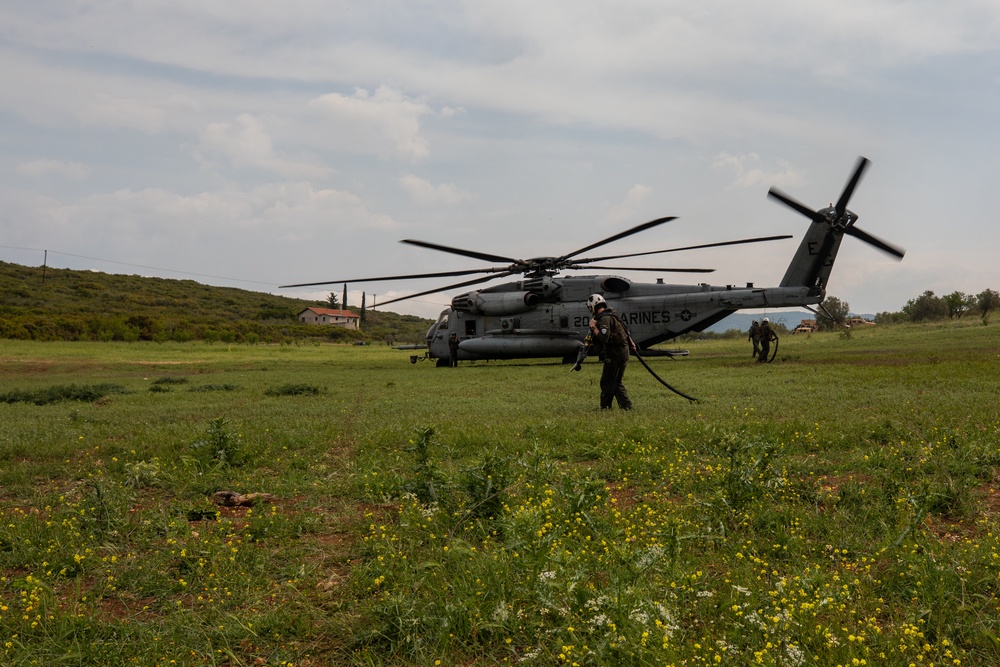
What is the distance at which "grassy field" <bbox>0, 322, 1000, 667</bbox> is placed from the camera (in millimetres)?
3801

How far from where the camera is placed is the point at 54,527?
5879mm

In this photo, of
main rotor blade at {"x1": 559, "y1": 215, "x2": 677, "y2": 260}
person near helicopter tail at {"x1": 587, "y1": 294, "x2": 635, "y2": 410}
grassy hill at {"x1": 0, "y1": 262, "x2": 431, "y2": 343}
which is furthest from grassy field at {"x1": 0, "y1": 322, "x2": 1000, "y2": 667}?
grassy hill at {"x1": 0, "y1": 262, "x2": 431, "y2": 343}

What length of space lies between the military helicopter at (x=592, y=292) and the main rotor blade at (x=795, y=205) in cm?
4

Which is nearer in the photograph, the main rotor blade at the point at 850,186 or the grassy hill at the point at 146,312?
the main rotor blade at the point at 850,186

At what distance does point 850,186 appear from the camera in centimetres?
2297

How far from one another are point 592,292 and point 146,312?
7843cm

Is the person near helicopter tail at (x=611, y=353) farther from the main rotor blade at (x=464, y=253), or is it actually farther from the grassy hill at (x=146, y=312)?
the grassy hill at (x=146, y=312)

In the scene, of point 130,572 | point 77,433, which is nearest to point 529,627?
point 130,572

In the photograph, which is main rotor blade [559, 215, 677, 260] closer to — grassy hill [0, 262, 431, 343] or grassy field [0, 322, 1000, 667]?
grassy field [0, 322, 1000, 667]

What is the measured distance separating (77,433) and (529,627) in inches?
393

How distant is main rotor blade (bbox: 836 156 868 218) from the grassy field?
14.5 metres

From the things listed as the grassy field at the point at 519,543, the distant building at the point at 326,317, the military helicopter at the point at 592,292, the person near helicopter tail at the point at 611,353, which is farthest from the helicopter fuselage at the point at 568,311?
the distant building at the point at 326,317

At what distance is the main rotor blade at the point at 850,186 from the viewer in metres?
22.4

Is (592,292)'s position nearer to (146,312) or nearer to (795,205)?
(795,205)
